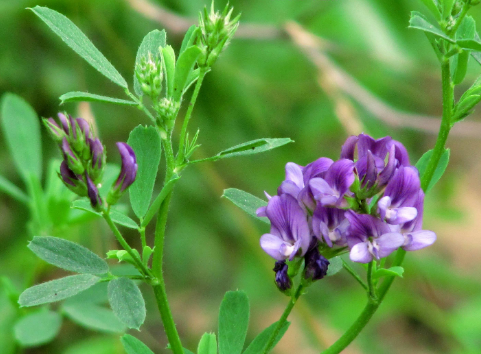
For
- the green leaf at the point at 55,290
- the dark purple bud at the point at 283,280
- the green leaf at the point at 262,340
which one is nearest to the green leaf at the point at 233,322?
the green leaf at the point at 262,340

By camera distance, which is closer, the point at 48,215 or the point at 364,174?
the point at 364,174

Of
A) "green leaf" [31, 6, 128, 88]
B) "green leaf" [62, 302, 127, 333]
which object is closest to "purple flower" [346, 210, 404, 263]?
"green leaf" [31, 6, 128, 88]

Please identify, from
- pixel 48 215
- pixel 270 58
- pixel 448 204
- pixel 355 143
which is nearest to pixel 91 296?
pixel 48 215

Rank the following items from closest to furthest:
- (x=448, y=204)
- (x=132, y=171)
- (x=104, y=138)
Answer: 1. (x=132, y=171)
2. (x=104, y=138)
3. (x=448, y=204)

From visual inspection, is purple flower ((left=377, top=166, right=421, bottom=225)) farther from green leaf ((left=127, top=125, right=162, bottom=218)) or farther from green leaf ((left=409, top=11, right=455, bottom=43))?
green leaf ((left=127, top=125, right=162, bottom=218))

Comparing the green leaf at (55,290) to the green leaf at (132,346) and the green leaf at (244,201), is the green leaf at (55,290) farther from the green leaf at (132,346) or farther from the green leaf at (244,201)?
the green leaf at (244,201)

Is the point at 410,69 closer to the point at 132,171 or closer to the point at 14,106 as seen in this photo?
the point at 14,106
